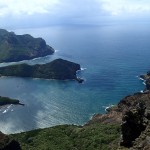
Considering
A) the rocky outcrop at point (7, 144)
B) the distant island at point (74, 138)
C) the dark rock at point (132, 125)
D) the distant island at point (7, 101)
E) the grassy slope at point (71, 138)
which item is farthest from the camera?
the distant island at point (7, 101)

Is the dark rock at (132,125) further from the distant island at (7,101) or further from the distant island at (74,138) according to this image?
the distant island at (7,101)

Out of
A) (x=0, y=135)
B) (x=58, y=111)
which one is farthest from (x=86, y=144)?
(x=58, y=111)

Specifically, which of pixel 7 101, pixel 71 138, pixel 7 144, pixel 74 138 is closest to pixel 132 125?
pixel 7 144

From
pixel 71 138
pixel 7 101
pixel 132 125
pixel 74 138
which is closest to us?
pixel 132 125

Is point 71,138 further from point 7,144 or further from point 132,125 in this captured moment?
point 132,125

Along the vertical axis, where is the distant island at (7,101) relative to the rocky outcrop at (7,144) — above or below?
below

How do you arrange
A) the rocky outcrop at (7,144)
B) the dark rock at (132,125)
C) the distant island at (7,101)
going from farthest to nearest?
the distant island at (7,101) < the rocky outcrop at (7,144) < the dark rock at (132,125)

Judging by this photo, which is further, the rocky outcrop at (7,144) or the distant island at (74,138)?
the distant island at (74,138)

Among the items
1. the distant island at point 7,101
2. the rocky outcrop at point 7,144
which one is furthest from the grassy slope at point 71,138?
the distant island at point 7,101
